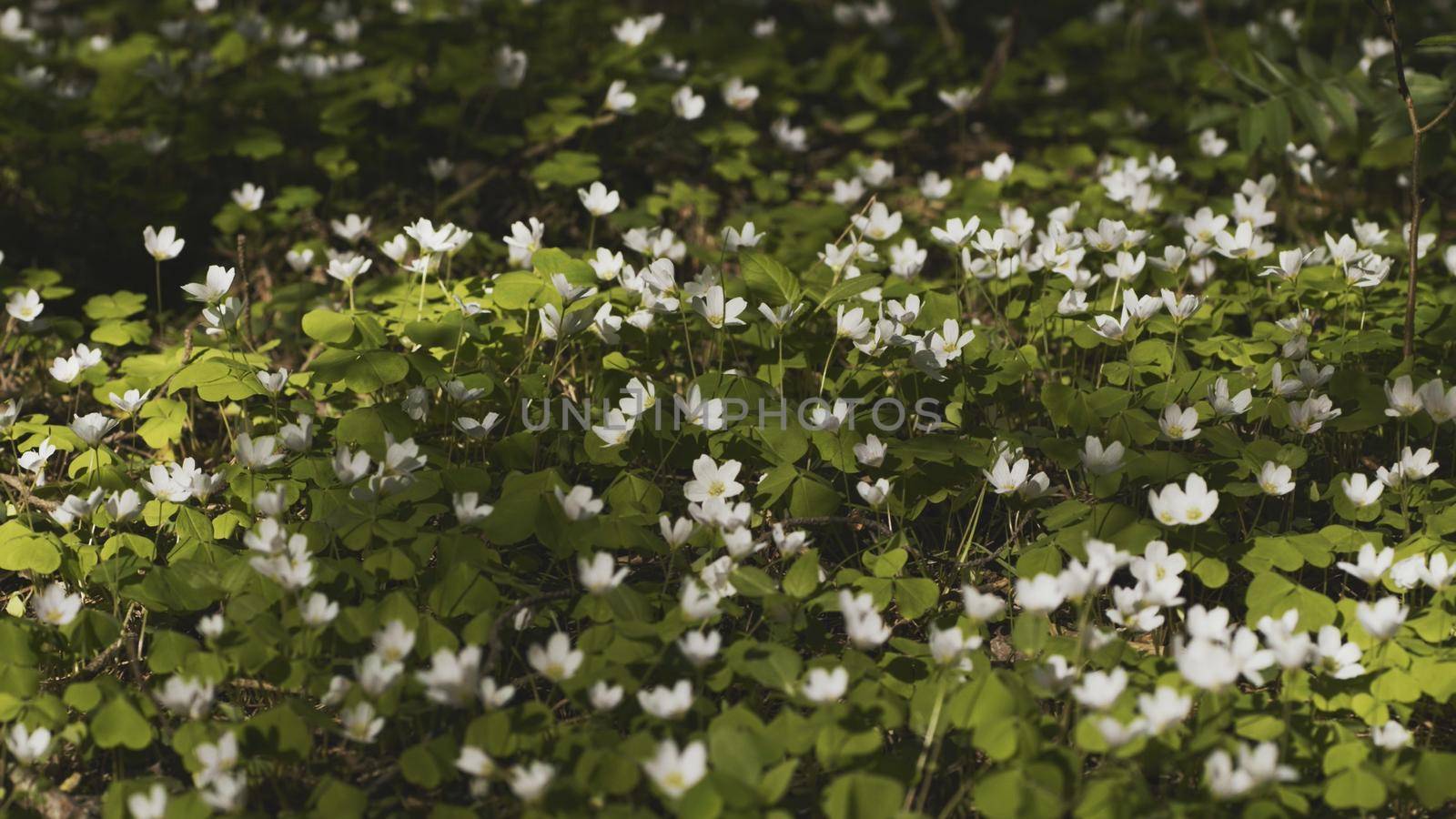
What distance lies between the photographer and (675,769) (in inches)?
82.8

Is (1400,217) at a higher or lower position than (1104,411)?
lower

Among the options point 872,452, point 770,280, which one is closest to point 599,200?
point 770,280

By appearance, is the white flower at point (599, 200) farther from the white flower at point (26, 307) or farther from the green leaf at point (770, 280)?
the white flower at point (26, 307)

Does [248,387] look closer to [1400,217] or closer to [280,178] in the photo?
[280,178]

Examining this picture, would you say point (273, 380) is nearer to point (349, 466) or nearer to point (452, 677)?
point (349, 466)

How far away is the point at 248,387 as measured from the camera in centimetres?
307

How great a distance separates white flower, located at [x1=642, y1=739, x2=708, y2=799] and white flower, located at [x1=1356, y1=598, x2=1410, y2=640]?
128cm

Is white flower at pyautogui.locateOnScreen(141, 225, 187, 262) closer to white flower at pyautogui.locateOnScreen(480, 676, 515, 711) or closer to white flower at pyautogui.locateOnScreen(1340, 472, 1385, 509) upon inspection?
white flower at pyautogui.locateOnScreen(480, 676, 515, 711)

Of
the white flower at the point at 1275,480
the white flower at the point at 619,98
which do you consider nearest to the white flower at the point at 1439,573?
the white flower at the point at 1275,480

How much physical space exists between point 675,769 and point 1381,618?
1.36 metres

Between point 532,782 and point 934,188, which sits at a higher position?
point 532,782

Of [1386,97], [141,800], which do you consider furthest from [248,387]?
[1386,97]

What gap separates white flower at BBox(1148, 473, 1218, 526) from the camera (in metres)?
2.65

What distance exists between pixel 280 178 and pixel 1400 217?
14.8 feet
